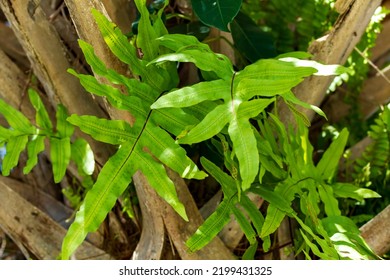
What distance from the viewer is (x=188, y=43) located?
98 cm

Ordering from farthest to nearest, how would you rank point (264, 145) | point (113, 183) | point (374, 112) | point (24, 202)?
1. point (374, 112)
2. point (24, 202)
3. point (264, 145)
4. point (113, 183)

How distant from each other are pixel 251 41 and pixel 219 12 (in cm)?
20

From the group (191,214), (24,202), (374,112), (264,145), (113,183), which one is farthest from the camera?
(374,112)

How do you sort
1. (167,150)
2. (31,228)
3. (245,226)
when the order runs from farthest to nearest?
(31,228) < (245,226) < (167,150)

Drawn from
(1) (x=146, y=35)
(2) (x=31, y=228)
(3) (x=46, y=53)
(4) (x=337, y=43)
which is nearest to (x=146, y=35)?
(1) (x=146, y=35)

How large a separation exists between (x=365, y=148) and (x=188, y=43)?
583 mm

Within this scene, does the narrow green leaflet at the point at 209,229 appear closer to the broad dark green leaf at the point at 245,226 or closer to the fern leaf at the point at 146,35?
the broad dark green leaf at the point at 245,226

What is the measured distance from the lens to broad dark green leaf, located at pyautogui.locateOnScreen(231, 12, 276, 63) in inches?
48.8

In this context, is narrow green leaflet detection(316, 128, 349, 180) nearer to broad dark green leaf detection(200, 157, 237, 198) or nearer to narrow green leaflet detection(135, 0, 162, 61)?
broad dark green leaf detection(200, 157, 237, 198)

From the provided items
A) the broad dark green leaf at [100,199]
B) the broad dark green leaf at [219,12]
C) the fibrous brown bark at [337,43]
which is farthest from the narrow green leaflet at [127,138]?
the fibrous brown bark at [337,43]

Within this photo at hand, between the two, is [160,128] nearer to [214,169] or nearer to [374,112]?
[214,169]

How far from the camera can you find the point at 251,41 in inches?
49.2

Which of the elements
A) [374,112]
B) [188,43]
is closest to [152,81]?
[188,43]

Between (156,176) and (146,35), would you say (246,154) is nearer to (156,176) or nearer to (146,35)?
(156,176)
